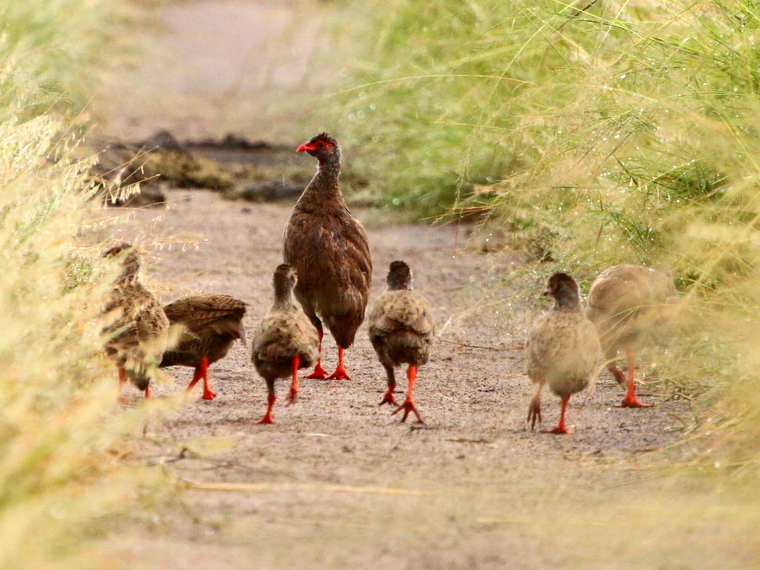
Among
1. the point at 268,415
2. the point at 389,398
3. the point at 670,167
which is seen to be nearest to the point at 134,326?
the point at 268,415

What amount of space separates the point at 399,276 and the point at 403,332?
0.40 m

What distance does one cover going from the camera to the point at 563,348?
172 inches

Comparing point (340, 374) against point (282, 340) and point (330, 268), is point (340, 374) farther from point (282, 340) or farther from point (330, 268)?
point (282, 340)

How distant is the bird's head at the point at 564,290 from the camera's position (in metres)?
4.58

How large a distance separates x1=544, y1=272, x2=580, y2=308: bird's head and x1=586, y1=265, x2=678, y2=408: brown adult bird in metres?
0.20

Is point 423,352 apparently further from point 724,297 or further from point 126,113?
point 126,113

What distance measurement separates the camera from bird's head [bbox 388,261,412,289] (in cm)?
495

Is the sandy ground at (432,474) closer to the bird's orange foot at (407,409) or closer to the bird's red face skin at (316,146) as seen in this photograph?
the bird's orange foot at (407,409)

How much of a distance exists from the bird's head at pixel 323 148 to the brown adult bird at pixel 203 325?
1442mm

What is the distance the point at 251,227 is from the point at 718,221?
5.80m

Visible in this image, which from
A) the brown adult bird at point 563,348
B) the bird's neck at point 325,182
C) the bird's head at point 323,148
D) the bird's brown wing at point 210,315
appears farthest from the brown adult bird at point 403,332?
the bird's head at point 323,148

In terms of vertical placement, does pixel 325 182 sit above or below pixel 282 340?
above

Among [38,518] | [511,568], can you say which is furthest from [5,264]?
[511,568]

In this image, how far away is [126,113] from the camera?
46.8 feet
